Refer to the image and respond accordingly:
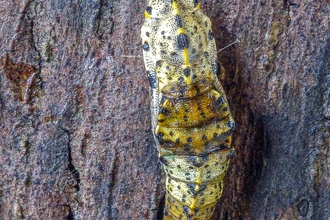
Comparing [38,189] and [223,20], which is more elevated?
[223,20]

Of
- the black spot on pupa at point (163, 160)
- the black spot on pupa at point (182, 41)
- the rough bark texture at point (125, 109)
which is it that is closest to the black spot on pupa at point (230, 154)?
the rough bark texture at point (125, 109)

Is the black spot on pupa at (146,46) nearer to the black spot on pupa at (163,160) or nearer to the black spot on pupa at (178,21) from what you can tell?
the black spot on pupa at (178,21)

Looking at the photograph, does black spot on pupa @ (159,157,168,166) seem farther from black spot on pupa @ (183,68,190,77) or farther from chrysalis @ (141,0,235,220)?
black spot on pupa @ (183,68,190,77)

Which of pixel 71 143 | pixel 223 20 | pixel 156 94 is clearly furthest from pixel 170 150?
pixel 223 20

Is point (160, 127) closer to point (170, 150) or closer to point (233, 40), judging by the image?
point (170, 150)

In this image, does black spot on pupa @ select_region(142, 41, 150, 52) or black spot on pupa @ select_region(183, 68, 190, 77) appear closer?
black spot on pupa @ select_region(183, 68, 190, 77)

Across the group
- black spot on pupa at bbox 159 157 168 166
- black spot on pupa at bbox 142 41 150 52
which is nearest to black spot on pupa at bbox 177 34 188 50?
black spot on pupa at bbox 142 41 150 52
